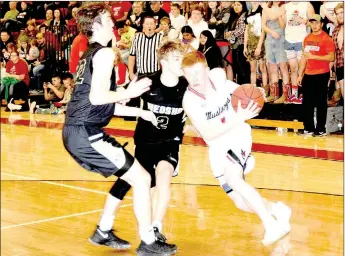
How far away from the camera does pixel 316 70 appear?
32.6 ft

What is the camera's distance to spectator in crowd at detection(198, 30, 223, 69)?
1095 centimetres

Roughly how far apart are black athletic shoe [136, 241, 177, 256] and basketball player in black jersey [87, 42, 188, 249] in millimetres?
157

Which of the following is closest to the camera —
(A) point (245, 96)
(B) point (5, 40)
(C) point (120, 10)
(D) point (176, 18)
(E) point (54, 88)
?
(A) point (245, 96)

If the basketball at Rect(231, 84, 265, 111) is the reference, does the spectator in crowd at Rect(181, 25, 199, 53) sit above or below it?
below

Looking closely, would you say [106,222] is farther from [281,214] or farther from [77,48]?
[77,48]

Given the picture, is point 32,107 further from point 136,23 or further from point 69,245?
point 69,245

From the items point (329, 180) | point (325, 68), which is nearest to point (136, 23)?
point (325, 68)

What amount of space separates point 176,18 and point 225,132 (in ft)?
25.9

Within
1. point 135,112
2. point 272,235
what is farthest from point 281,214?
point 135,112

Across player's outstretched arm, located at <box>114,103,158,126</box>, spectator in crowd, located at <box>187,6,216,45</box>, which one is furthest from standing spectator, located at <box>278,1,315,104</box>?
player's outstretched arm, located at <box>114,103,158,126</box>

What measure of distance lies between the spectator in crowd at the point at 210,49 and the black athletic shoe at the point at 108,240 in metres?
6.81

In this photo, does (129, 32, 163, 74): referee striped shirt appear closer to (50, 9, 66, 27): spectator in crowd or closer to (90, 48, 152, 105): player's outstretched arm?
(50, 9, 66, 27): spectator in crowd

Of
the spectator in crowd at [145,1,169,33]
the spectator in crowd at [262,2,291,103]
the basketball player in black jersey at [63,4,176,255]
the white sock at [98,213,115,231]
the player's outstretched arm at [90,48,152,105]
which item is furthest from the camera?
the spectator in crowd at [145,1,169,33]

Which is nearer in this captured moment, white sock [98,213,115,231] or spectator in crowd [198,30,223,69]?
white sock [98,213,115,231]
